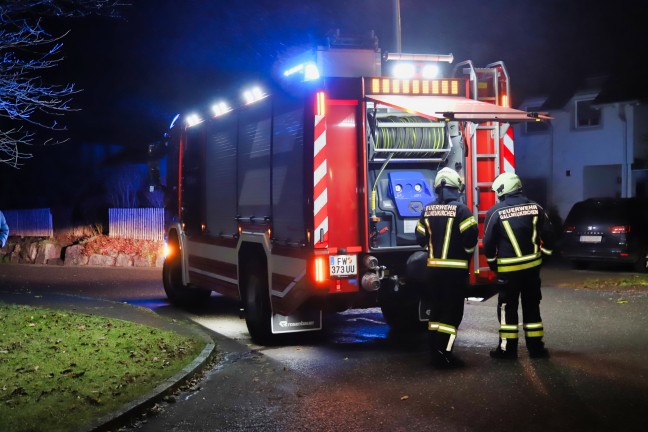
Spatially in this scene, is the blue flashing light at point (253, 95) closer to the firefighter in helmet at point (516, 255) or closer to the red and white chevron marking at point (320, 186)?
the red and white chevron marking at point (320, 186)

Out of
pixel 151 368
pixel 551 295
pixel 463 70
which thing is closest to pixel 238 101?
pixel 463 70

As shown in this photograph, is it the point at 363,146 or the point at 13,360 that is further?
the point at 363,146

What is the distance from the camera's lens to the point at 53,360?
761cm

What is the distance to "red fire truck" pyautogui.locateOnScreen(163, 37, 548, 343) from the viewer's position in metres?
7.88

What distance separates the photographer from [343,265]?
788 centimetres

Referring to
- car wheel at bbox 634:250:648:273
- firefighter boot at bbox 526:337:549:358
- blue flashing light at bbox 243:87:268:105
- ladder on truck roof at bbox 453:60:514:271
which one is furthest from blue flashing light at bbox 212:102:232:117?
car wheel at bbox 634:250:648:273

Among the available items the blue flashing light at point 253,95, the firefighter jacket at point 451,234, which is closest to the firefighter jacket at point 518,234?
the firefighter jacket at point 451,234

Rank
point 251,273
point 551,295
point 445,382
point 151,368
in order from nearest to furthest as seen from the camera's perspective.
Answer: point 445,382, point 151,368, point 251,273, point 551,295

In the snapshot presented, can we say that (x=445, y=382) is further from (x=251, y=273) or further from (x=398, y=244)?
(x=251, y=273)

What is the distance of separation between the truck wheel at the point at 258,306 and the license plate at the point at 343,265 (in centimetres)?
130

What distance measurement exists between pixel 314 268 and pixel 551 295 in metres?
6.43

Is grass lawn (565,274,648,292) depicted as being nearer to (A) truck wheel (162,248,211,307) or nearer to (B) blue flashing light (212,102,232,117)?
(A) truck wheel (162,248,211,307)

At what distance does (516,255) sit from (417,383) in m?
1.64

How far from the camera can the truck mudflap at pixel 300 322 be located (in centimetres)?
862
